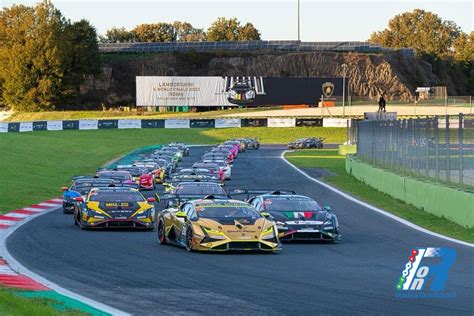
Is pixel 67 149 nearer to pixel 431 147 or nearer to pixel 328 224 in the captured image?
pixel 431 147

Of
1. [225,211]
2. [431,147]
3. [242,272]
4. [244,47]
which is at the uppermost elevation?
[244,47]

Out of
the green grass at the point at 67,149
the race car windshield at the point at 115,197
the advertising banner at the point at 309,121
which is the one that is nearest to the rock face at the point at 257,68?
the advertising banner at the point at 309,121

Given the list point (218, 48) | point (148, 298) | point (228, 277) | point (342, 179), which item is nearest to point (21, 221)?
point (228, 277)

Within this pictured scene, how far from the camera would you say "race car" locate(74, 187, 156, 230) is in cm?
2683

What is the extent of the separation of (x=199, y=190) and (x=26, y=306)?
18.8 metres

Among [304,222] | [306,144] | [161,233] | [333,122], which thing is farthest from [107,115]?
[304,222]

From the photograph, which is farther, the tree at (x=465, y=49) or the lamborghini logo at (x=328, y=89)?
the tree at (x=465, y=49)

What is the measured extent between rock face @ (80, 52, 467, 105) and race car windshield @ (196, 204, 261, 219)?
125936 mm

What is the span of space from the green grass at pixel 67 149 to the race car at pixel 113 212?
6.11 meters

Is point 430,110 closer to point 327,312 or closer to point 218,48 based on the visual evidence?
point 218,48

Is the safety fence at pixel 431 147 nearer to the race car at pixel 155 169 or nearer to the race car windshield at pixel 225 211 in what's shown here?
the race car windshield at pixel 225 211

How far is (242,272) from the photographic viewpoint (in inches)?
679

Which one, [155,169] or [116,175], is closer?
[116,175]

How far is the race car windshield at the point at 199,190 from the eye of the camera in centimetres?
3064
